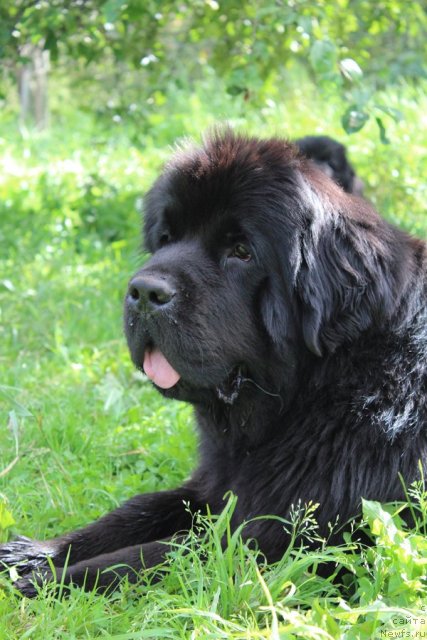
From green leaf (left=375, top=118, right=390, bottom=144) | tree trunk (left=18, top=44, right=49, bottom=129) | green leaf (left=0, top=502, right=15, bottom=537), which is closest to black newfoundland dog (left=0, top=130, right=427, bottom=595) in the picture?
green leaf (left=0, top=502, right=15, bottom=537)

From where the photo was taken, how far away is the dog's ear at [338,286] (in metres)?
2.56

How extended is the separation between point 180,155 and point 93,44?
316cm

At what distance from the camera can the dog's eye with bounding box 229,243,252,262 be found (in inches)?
105

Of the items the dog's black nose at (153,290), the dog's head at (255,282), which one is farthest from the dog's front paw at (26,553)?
the dog's black nose at (153,290)

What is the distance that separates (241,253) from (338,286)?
345 millimetres

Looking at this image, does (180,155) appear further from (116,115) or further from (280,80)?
(280,80)

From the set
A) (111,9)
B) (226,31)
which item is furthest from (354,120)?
(226,31)

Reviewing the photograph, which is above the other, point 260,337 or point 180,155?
point 180,155

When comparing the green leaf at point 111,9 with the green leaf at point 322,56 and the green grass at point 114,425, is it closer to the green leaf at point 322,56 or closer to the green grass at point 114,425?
the green leaf at point 322,56

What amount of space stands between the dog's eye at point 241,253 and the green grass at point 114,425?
83 centimetres

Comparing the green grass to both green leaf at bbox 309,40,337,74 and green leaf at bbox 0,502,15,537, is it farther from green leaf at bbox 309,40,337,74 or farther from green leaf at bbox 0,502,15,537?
green leaf at bbox 309,40,337,74

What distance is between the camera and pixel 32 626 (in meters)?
2.26

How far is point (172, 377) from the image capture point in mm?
2682

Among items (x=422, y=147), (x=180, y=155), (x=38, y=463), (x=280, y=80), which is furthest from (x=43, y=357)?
(x=280, y=80)
